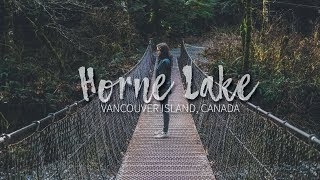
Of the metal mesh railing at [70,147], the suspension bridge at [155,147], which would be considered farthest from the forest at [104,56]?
the metal mesh railing at [70,147]

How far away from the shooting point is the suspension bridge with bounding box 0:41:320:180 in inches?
136

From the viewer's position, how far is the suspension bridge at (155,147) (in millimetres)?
3457

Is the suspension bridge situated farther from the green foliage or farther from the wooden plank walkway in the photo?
the green foliage

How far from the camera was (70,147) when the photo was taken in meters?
4.44

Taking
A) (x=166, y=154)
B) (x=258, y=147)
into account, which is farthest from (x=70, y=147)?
(x=166, y=154)

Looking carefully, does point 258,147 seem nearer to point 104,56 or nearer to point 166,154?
point 166,154

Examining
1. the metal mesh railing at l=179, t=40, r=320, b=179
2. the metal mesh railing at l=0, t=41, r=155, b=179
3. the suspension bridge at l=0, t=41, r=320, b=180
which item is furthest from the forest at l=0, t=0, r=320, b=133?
the metal mesh railing at l=179, t=40, r=320, b=179

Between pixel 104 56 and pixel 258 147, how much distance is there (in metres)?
13.3

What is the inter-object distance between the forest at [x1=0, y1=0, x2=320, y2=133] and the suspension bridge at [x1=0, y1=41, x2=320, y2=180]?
18.6ft

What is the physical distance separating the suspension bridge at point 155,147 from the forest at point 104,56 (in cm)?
567

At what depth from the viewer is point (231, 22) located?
26.8 m

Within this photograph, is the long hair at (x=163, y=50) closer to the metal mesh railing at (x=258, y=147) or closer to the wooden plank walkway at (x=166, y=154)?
the metal mesh railing at (x=258, y=147)

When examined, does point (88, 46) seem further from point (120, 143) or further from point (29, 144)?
point (29, 144)

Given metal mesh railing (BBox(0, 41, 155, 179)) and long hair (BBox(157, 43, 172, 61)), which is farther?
long hair (BBox(157, 43, 172, 61))
